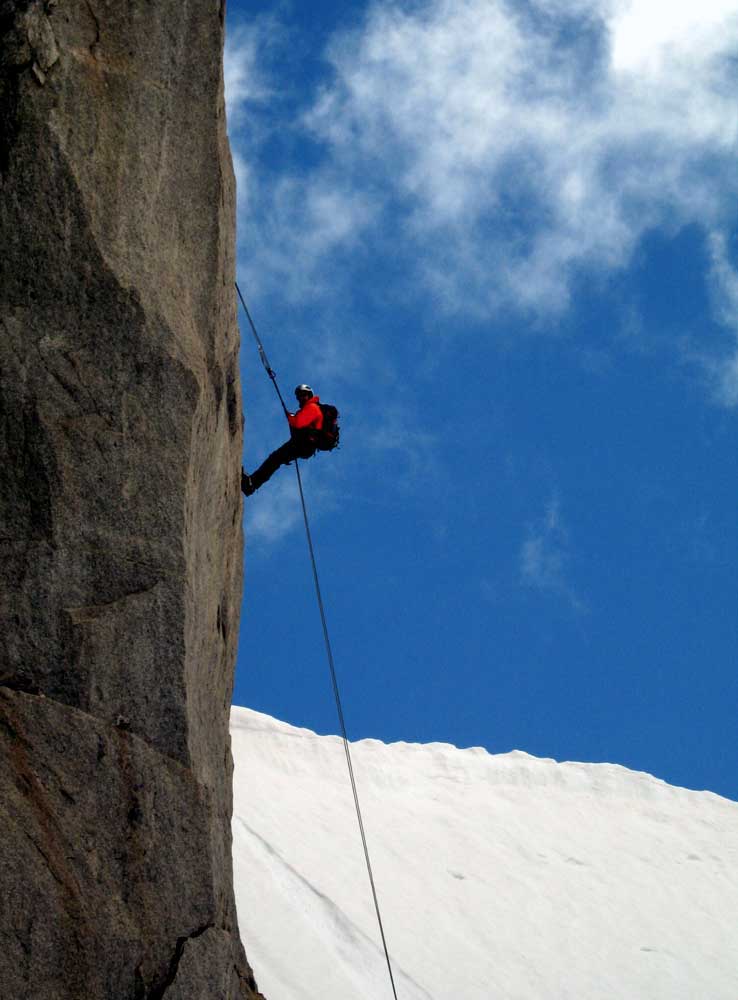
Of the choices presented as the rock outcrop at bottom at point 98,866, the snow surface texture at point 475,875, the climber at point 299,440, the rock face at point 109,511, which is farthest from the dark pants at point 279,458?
the snow surface texture at point 475,875

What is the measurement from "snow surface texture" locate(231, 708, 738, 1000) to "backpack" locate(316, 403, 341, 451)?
9.69 metres

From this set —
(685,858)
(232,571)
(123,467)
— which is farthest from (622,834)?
(123,467)

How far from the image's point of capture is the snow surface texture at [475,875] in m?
22.7

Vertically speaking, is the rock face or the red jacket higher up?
the red jacket

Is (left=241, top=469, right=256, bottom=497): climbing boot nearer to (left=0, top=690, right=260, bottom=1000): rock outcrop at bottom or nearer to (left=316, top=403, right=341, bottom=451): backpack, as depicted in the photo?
(left=316, top=403, right=341, bottom=451): backpack

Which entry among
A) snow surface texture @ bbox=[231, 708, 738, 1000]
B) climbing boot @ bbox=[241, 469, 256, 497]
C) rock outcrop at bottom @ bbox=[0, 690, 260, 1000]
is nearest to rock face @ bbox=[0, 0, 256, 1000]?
rock outcrop at bottom @ bbox=[0, 690, 260, 1000]

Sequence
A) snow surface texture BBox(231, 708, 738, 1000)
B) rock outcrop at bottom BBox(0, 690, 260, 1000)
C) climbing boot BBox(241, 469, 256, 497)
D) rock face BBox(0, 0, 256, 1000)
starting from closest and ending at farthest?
rock outcrop at bottom BBox(0, 690, 260, 1000) < rock face BBox(0, 0, 256, 1000) < climbing boot BBox(241, 469, 256, 497) < snow surface texture BBox(231, 708, 738, 1000)

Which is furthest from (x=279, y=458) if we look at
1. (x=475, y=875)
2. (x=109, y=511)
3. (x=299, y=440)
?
(x=475, y=875)

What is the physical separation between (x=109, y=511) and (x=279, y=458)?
4113 millimetres

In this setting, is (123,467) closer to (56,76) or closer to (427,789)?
(56,76)

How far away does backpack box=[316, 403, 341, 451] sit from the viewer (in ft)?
42.2

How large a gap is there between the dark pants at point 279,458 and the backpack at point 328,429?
21 cm

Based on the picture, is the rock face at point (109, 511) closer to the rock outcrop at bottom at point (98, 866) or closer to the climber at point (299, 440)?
the rock outcrop at bottom at point (98, 866)

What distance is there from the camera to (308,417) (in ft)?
42.1
